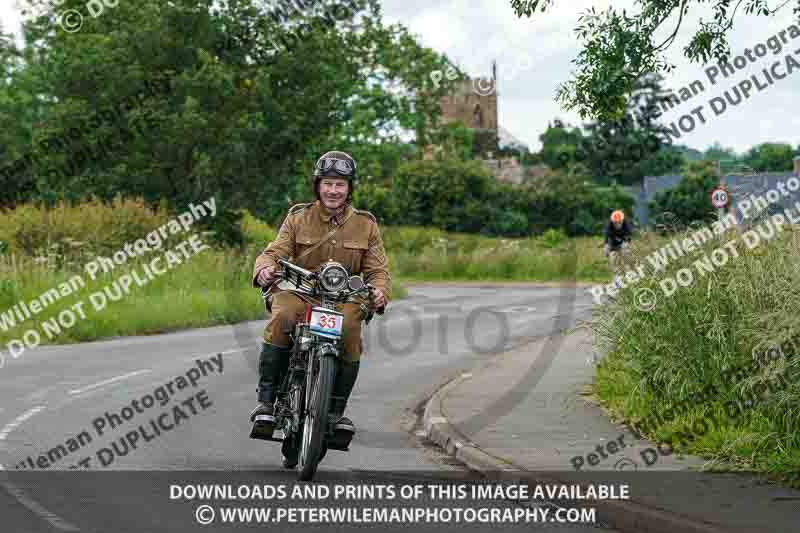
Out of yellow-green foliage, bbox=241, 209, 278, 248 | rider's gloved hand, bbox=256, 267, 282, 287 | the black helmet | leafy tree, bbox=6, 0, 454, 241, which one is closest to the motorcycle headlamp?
rider's gloved hand, bbox=256, 267, 282, 287

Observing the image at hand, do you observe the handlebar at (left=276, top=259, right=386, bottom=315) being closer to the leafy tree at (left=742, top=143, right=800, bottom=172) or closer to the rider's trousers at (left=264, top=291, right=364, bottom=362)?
the rider's trousers at (left=264, top=291, right=364, bottom=362)

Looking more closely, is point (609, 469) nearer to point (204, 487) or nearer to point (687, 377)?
point (687, 377)

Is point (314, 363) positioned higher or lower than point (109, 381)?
higher

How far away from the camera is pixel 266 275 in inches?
367

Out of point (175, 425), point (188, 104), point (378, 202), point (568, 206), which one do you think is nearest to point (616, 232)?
point (188, 104)

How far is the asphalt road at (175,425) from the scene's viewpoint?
850 cm

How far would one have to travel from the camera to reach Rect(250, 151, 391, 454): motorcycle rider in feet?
30.8

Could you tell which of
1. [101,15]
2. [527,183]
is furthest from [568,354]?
[527,183]

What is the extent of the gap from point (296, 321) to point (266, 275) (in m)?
0.38

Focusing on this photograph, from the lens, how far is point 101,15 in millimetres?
42344

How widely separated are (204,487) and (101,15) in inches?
1391

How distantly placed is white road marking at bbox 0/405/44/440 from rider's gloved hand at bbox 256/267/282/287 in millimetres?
3325

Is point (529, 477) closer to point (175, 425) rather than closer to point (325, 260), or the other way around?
point (325, 260)

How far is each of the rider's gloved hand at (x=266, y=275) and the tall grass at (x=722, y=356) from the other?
10.4ft
